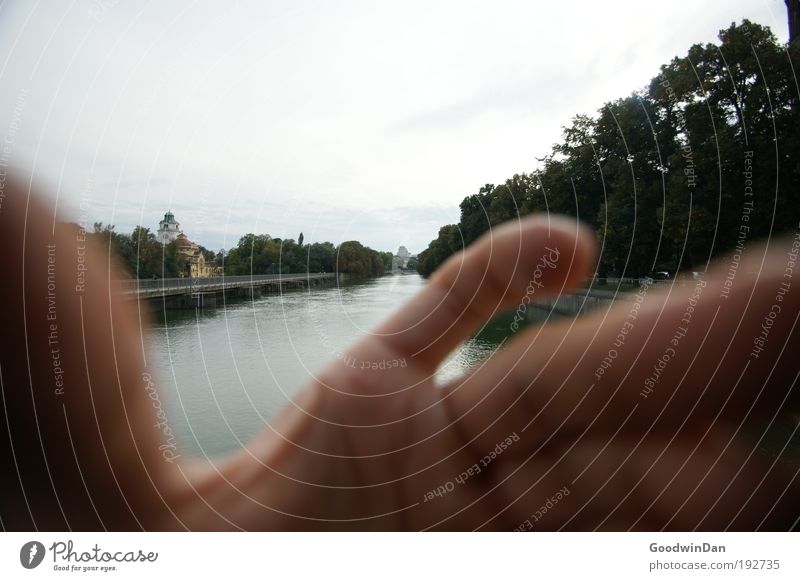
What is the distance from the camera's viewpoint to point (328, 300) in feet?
4.61

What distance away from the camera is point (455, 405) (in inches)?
Result: 17.5

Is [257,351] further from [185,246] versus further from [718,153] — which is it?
[718,153]

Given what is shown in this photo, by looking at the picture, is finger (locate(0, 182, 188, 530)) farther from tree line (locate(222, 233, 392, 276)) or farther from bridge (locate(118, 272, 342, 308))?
tree line (locate(222, 233, 392, 276))

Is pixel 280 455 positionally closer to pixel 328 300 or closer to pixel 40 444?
pixel 40 444

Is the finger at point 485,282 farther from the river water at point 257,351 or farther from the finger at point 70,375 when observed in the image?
the finger at point 70,375

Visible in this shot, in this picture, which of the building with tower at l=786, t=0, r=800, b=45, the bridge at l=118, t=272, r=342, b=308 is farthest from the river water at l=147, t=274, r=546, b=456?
the building with tower at l=786, t=0, r=800, b=45

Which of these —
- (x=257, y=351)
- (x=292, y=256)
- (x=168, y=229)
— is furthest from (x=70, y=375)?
(x=257, y=351)

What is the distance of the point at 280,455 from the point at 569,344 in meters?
0.31

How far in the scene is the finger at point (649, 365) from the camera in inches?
15.7

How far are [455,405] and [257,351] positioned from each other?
2051 millimetres

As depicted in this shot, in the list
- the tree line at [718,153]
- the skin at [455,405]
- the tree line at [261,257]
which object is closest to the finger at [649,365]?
the skin at [455,405]

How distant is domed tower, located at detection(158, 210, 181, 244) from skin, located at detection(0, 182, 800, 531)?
21 cm
